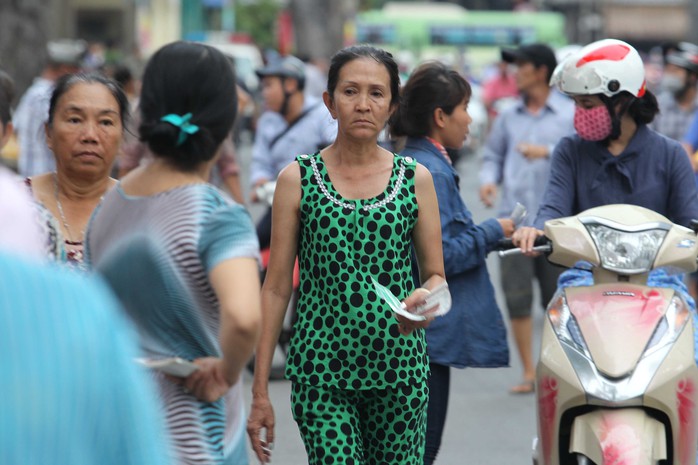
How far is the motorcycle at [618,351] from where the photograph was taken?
13.9ft

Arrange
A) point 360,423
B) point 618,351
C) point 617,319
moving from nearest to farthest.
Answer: point 360,423 < point 618,351 < point 617,319

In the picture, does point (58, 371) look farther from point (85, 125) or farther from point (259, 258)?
A: point (85, 125)

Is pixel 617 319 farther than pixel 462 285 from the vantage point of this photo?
No

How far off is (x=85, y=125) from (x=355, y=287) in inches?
40.0

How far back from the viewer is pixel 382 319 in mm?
3979

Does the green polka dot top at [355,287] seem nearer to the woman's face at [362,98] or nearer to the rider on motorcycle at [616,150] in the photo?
the woman's face at [362,98]

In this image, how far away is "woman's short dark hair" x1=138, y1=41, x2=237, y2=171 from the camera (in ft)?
10.1

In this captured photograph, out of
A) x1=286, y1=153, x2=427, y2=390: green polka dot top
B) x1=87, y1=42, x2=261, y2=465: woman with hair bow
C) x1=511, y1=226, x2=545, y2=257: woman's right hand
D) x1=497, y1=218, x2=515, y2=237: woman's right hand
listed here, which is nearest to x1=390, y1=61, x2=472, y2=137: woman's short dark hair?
x1=497, y1=218, x2=515, y2=237: woman's right hand

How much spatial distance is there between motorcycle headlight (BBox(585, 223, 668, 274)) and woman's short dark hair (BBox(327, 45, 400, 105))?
2.76ft

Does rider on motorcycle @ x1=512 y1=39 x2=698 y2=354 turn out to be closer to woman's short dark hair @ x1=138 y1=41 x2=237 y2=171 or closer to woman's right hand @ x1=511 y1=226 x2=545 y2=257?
woman's right hand @ x1=511 y1=226 x2=545 y2=257

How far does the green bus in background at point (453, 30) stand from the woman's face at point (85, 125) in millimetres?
48645

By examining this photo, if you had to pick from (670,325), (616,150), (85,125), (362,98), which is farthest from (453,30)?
(362,98)

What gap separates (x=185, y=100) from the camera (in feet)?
10.1

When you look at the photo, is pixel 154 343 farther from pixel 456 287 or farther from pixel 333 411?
pixel 456 287
